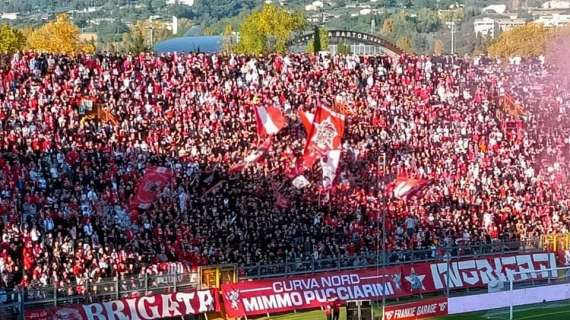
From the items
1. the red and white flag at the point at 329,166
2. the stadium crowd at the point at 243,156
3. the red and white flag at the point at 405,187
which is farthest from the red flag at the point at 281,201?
the red and white flag at the point at 405,187

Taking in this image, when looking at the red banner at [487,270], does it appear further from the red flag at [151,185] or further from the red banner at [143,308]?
the red flag at [151,185]

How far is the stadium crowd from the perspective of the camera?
3766cm

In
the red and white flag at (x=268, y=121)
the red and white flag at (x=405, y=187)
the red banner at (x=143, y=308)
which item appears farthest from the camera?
the red and white flag at (x=268, y=121)

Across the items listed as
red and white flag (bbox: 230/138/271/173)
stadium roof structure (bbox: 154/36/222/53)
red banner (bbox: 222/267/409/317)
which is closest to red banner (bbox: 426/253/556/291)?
red banner (bbox: 222/267/409/317)

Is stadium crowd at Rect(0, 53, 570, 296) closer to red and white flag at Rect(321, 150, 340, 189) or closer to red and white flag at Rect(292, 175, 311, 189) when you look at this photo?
red and white flag at Rect(292, 175, 311, 189)

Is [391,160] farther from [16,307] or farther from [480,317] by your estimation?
[16,307]

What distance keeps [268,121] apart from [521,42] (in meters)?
69.0

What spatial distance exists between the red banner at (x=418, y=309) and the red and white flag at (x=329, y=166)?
9.13 metres

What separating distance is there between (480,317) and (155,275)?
388 inches

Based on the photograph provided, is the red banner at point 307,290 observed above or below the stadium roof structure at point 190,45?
above

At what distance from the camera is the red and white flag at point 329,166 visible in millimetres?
44094

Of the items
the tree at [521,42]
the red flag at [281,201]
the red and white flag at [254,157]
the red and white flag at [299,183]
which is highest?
the red and white flag at [254,157]

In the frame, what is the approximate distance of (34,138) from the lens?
39500mm

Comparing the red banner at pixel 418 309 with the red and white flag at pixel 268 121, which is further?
the red and white flag at pixel 268 121
